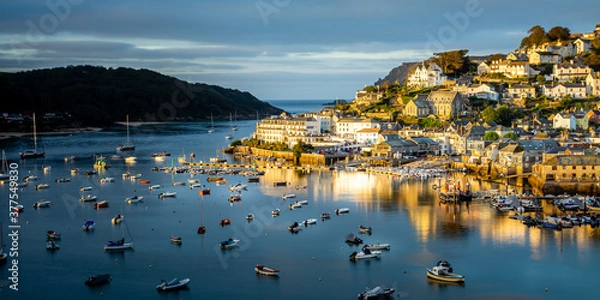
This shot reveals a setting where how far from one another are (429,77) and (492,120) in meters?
8.61

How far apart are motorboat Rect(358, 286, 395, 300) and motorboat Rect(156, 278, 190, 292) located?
9.53ft

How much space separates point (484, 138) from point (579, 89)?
813cm

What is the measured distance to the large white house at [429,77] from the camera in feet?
123

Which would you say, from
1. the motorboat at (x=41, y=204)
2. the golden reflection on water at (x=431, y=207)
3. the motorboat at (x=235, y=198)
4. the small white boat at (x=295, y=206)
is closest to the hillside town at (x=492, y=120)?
the golden reflection on water at (x=431, y=207)

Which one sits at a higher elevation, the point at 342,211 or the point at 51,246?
the point at 342,211

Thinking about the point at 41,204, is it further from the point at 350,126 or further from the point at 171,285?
the point at 350,126

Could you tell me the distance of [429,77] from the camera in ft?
124

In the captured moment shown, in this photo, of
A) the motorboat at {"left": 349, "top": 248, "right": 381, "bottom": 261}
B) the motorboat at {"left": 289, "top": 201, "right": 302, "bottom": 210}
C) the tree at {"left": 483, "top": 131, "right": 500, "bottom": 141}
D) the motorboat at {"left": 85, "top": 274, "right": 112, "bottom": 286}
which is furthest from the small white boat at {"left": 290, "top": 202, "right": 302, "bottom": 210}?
the tree at {"left": 483, "top": 131, "right": 500, "bottom": 141}

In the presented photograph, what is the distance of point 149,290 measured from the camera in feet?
39.1

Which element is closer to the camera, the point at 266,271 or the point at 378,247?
the point at 266,271

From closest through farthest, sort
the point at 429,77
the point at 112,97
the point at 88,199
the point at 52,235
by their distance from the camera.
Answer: the point at 52,235
the point at 88,199
the point at 429,77
the point at 112,97

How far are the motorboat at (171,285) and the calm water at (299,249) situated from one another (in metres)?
0.11

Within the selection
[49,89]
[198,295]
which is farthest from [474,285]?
[49,89]

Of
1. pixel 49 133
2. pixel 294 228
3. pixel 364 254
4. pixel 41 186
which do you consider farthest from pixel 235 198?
pixel 49 133
